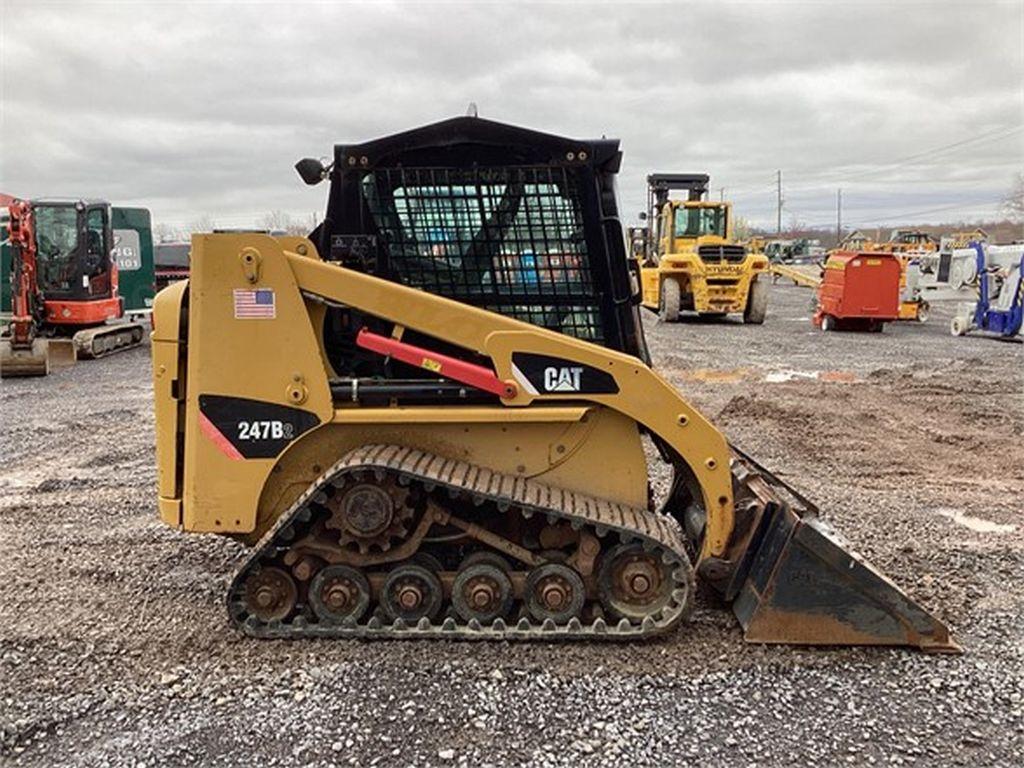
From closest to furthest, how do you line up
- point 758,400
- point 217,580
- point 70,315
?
point 217,580 < point 758,400 < point 70,315

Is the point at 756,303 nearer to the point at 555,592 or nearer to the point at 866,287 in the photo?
the point at 866,287

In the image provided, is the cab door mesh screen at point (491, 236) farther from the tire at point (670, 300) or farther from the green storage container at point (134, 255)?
the green storage container at point (134, 255)

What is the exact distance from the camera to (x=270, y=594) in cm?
372

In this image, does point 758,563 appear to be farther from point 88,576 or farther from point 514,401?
point 88,576

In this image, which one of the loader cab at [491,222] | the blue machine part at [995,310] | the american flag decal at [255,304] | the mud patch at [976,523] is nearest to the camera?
the american flag decal at [255,304]

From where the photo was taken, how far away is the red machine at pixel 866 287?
59.6ft

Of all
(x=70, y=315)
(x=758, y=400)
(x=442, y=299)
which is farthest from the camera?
(x=70, y=315)

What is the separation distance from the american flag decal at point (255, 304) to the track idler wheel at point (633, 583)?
1865 mm

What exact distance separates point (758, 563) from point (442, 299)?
1.88 metres

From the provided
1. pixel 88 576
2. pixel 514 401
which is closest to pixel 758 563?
pixel 514 401

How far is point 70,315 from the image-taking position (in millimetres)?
15031

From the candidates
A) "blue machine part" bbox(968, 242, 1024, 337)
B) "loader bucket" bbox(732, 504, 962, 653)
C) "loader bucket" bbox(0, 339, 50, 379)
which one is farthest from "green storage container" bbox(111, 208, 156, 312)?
"blue machine part" bbox(968, 242, 1024, 337)

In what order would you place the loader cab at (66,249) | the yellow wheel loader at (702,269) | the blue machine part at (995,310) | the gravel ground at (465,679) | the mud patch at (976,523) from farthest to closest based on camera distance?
the yellow wheel loader at (702,269) < the blue machine part at (995,310) < the loader cab at (66,249) < the mud patch at (976,523) < the gravel ground at (465,679)

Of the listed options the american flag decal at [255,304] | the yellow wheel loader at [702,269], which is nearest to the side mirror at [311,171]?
the american flag decal at [255,304]
